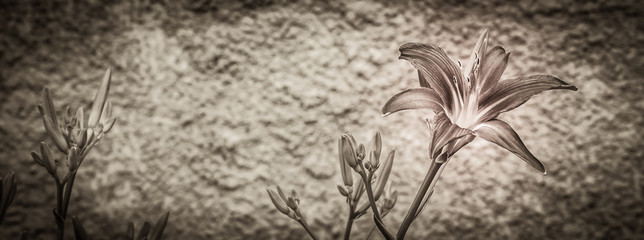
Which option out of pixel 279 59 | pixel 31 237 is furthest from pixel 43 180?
pixel 279 59

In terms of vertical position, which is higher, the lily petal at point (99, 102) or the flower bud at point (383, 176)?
the lily petal at point (99, 102)

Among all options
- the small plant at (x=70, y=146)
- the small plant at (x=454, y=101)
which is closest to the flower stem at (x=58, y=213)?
the small plant at (x=70, y=146)

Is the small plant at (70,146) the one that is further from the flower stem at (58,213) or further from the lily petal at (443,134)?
the lily petal at (443,134)

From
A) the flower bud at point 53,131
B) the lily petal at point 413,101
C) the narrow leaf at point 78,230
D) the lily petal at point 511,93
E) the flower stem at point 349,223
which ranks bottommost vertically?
the narrow leaf at point 78,230

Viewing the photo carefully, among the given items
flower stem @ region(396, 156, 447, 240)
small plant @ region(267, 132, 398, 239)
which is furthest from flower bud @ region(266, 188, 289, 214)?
flower stem @ region(396, 156, 447, 240)

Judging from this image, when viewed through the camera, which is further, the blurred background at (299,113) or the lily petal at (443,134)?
the blurred background at (299,113)

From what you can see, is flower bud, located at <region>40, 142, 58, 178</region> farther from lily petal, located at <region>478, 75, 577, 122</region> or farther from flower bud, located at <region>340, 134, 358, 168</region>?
lily petal, located at <region>478, 75, 577, 122</region>

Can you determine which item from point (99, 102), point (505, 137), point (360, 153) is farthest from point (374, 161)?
point (99, 102)
